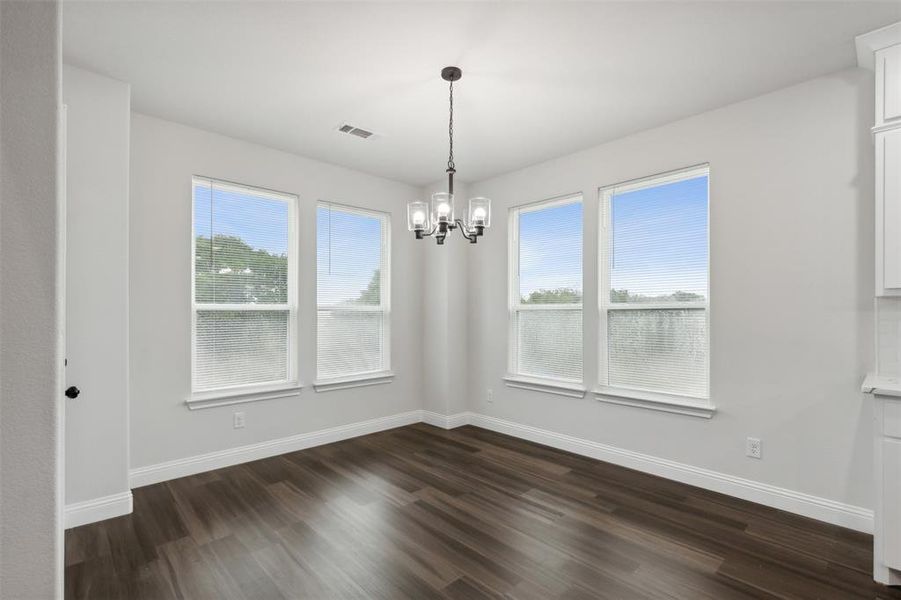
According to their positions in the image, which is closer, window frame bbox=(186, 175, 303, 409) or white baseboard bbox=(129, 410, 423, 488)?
white baseboard bbox=(129, 410, 423, 488)

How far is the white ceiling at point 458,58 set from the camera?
2.22 meters

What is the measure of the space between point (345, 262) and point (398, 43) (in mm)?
2570

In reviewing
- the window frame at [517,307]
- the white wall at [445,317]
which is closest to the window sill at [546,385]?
the window frame at [517,307]

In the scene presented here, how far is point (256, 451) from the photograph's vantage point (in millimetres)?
3898

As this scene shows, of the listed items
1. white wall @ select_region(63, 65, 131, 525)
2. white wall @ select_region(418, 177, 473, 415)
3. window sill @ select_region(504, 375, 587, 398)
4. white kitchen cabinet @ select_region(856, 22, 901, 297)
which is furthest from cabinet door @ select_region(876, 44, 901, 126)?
white wall @ select_region(63, 65, 131, 525)

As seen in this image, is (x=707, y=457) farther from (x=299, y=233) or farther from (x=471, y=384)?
(x=299, y=233)

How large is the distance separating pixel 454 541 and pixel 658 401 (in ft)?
6.56

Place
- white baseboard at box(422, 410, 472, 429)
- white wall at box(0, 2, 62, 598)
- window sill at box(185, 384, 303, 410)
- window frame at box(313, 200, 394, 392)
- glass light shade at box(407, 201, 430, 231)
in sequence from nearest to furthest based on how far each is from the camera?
white wall at box(0, 2, 62, 598)
glass light shade at box(407, 201, 430, 231)
window sill at box(185, 384, 303, 410)
window frame at box(313, 200, 394, 392)
white baseboard at box(422, 410, 472, 429)

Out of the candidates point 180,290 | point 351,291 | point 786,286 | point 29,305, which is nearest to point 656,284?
point 786,286

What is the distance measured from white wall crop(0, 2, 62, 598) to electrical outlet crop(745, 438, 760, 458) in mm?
3655

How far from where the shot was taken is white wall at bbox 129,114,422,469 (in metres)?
3.33

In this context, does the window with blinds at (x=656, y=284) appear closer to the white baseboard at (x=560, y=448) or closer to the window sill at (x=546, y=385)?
the window sill at (x=546, y=385)

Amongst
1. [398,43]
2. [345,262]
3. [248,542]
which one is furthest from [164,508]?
[398,43]

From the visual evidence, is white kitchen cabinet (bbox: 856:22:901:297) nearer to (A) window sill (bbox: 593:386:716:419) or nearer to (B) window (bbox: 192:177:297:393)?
(A) window sill (bbox: 593:386:716:419)
